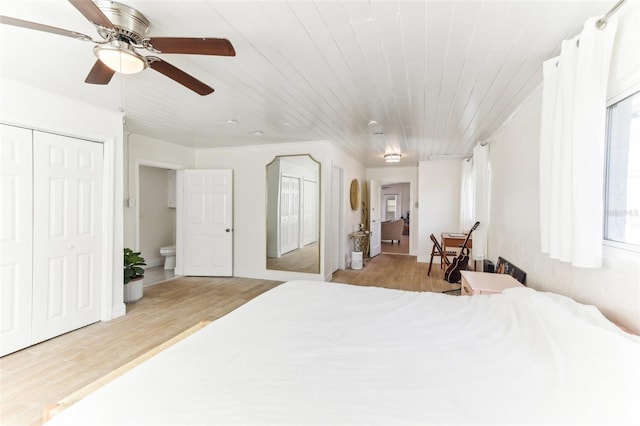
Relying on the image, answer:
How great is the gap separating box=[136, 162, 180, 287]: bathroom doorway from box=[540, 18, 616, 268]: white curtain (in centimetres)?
562

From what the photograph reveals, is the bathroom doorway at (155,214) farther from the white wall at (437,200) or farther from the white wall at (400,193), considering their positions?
the white wall at (400,193)

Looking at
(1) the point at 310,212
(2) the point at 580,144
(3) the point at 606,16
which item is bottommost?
(1) the point at 310,212

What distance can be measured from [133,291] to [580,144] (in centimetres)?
466

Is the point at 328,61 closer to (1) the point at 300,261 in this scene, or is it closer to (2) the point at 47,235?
(2) the point at 47,235

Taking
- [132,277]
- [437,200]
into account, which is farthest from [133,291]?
[437,200]

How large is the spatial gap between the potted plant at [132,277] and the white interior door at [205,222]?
1.30m

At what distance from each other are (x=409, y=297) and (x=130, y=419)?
5.28 ft

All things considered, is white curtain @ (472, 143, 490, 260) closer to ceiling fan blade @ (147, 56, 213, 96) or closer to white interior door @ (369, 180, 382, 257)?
white interior door @ (369, 180, 382, 257)

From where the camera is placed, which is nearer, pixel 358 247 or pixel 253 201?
pixel 253 201

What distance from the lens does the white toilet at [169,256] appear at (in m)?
5.46

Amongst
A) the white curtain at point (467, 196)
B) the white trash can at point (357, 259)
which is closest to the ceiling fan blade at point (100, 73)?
the white trash can at point (357, 259)

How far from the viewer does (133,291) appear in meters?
3.72

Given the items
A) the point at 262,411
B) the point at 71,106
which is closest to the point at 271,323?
the point at 262,411

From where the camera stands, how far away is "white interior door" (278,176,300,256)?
4.96 meters
